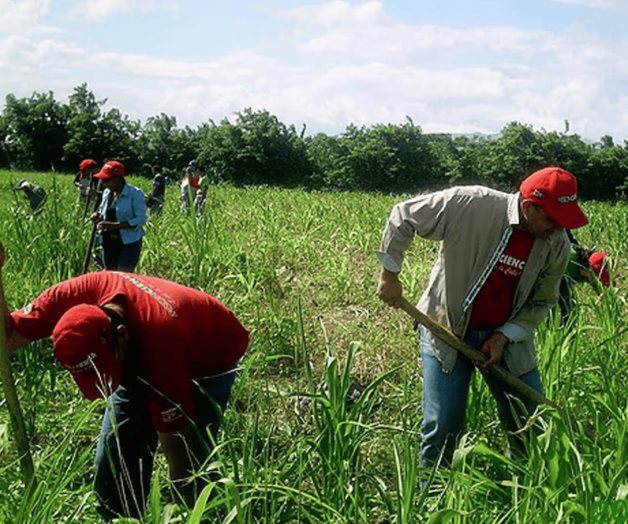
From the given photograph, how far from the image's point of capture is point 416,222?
2426mm

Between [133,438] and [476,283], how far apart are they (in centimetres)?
125

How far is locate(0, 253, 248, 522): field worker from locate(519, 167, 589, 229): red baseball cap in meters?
1.08

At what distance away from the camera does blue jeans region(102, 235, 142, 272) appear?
17.3 ft

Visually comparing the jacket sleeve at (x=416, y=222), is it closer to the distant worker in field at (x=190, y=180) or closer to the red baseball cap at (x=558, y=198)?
the red baseball cap at (x=558, y=198)

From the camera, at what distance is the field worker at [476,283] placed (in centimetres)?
242

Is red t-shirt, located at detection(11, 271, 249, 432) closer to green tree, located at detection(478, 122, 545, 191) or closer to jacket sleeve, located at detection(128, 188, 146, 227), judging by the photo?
jacket sleeve, located at detection(128, 188, 146, 227)

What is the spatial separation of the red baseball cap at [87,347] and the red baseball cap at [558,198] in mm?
1372

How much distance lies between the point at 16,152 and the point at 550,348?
4308 centimetres

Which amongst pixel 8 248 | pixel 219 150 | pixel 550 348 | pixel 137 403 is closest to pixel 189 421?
pixel 137 403

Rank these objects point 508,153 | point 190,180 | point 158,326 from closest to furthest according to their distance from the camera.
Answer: point 158,326 → point 190,180 → point 508,153

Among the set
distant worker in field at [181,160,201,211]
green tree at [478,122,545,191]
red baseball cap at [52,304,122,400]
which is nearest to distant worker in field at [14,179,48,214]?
distant worker in field at [181,160,201,211]

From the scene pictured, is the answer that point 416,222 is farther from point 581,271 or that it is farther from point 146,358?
point 581,271

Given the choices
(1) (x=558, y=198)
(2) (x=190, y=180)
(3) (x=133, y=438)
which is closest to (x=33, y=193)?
(2) (x=190, y=180)

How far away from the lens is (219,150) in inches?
1522
